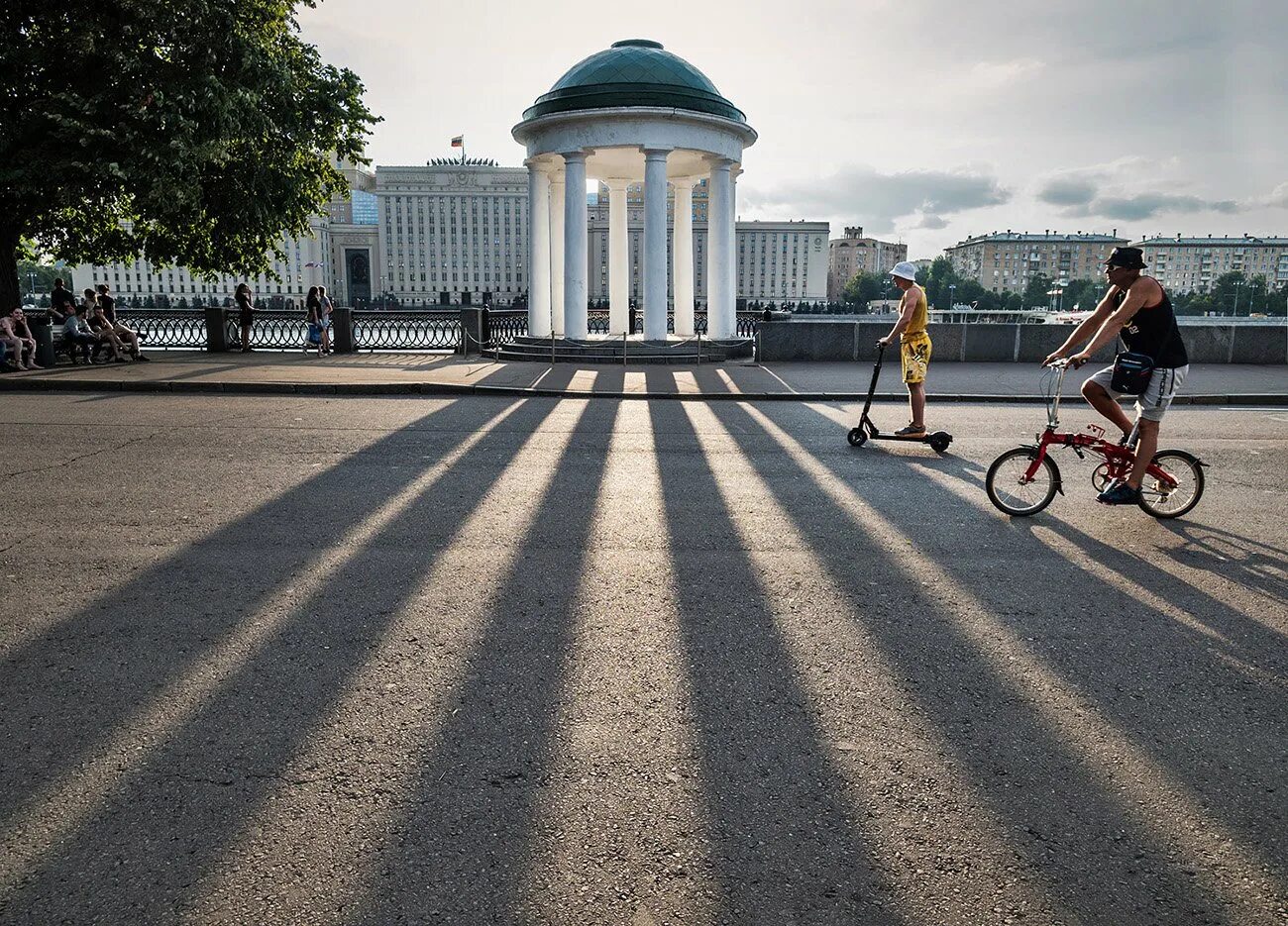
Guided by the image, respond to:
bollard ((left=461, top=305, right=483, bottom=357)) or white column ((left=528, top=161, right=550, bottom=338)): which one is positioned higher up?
white column ((left=528, top=161, right=550, bottom=338))

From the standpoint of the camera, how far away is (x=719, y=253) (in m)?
27.0

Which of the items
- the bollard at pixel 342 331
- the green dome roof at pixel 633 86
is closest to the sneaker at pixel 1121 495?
the green dome roof at pixel 633 86

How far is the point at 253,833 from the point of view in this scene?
2.82m

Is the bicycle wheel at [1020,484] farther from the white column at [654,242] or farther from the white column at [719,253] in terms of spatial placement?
the white column at [719,253]

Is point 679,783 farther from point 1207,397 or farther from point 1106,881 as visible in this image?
point 1207,397

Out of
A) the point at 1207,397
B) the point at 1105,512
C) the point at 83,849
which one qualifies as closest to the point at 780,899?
the point at 83,849

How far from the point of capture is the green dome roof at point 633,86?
79.7 ft

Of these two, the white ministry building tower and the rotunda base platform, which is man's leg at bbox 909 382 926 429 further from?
the white ministry building tower

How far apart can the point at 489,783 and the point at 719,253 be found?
25.0m

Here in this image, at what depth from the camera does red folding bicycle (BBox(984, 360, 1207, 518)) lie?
7.16 m

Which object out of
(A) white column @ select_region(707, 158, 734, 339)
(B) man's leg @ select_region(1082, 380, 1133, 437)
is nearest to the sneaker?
(B) man's leg @ select_region(1082, 380, 1133, 437)

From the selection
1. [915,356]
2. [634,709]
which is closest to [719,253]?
[915,356]

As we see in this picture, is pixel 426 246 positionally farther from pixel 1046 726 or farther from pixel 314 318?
pixel 1046 726

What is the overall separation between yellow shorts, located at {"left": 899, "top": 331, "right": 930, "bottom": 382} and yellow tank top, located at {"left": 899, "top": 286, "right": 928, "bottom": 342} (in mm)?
19
